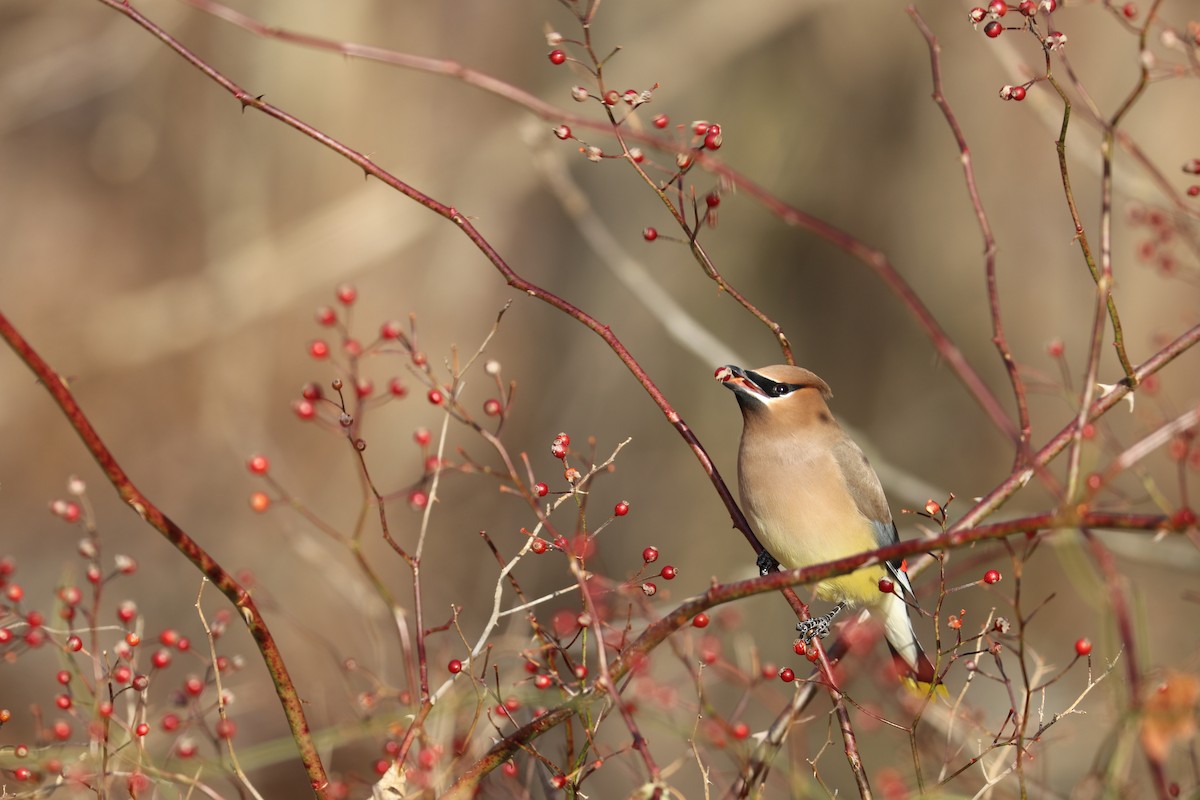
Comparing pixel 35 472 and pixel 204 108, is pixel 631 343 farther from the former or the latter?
pixel 35 472

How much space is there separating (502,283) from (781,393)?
30.1ft

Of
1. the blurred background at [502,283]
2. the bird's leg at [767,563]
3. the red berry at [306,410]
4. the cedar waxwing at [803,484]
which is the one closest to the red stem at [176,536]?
the red berry at [306,410]

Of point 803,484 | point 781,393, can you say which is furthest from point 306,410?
point 803,484

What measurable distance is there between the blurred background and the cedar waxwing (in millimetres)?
1029

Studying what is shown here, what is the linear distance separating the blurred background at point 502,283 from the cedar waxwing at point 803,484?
1029 millimetres

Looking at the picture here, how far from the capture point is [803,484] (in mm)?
4059

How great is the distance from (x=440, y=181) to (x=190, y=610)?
13.1 ft

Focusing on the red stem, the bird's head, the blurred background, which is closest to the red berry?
the red stem

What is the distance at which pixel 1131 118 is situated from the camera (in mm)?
6996

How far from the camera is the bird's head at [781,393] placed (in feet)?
12.7

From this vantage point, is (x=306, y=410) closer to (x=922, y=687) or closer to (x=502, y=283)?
(x=922, y=687)

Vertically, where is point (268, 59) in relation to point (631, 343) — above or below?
above

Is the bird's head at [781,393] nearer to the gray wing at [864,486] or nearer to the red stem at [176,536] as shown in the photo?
the gray wing at [864,486]

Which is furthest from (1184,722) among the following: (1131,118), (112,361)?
(112,361)
